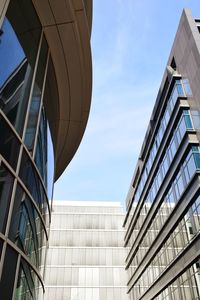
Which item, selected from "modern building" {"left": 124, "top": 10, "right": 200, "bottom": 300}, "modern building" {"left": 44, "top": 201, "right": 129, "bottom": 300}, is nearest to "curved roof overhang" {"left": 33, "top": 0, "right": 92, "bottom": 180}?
"modern building" {"left": 124, "top": 10, "right": 200, "bottom": 300}

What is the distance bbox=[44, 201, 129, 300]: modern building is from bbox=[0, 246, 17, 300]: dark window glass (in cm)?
5624

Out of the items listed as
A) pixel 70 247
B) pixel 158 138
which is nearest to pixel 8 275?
pixel 158 138

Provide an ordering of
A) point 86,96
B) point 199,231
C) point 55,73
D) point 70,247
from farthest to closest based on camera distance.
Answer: point 70,247 < point 199,231 < point 86,96 < point 55,73

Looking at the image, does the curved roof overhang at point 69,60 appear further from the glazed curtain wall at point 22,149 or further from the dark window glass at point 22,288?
the dark window glass at point 22,288

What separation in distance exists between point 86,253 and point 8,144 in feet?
196

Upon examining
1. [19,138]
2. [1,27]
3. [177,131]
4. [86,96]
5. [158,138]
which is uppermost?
[158,138]

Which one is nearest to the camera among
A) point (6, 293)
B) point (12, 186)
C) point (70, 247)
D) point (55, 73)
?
point (6, 293)

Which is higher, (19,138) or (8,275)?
(19,138)

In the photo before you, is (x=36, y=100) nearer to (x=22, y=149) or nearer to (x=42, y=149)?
(x=42, y=149)

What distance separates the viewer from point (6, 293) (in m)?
6.83

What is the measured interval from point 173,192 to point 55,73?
761 inches

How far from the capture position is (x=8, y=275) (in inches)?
Result: 277

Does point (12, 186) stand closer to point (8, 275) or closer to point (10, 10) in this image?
point (8, 275)

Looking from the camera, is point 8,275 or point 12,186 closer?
point 8,275
